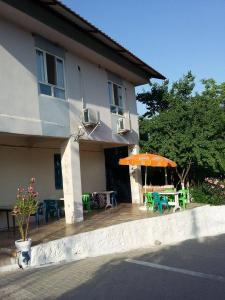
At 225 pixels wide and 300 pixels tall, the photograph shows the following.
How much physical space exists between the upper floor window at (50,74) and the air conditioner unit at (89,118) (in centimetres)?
106

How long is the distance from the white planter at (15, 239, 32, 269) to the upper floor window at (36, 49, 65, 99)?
5258mm

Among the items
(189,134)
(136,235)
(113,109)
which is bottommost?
(136,235)

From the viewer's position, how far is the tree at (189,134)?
16219mm

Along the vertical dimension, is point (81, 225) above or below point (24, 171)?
below

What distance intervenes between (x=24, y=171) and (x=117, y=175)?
7.07 meters

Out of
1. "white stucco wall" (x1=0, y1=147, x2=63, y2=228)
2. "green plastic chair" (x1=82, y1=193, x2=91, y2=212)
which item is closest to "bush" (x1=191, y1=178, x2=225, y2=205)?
"green plastic chair" (x1=82, y1=193, x2=91, y2=212)

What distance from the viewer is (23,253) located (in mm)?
8242

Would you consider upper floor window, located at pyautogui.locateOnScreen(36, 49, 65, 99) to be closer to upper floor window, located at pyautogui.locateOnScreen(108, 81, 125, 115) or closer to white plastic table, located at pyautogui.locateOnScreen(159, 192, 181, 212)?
upper floor window, located at pyautogui.locateOnScreen(108, 81, 125, 115)

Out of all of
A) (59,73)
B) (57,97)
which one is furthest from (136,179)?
(59,73)

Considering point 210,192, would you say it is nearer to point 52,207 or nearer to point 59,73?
point 52,207

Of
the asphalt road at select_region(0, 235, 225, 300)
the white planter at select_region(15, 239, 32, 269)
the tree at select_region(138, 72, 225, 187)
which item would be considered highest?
the tree at select_region(138, 72, 225, 187)

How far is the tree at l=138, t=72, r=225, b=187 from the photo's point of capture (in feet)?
53.2

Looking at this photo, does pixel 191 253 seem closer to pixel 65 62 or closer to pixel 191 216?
pixel 191 216

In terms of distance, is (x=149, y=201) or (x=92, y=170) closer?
(x=149, y=201)
